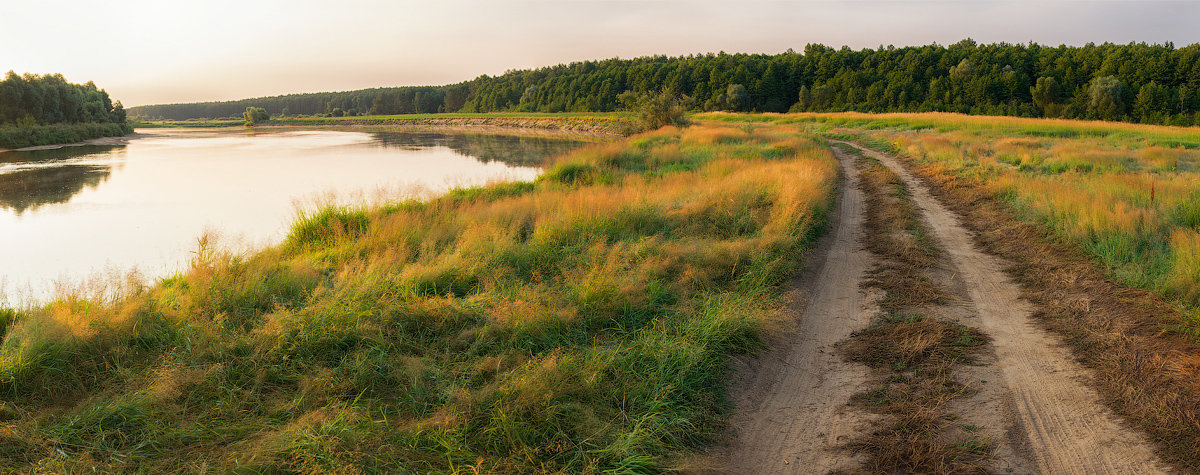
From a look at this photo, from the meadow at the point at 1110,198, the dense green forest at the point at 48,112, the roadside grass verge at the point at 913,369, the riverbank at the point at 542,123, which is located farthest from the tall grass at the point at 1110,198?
the dense green forest at the point at 48,112

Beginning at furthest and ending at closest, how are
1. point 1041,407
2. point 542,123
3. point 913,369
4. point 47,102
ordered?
point 542,123 → point 47,102 → point 913,369 → point 1041,407

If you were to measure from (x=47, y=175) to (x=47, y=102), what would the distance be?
30.1 m

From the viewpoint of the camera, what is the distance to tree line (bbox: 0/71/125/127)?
3797 centimetres

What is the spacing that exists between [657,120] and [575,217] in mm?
29847

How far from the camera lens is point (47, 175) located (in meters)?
20.9

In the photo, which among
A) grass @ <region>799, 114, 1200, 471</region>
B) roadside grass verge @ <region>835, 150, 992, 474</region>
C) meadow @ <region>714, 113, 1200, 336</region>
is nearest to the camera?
roadside grass verge @ <region>835, 150, 992, 474</region>

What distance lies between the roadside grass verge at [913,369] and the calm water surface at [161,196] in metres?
7.77

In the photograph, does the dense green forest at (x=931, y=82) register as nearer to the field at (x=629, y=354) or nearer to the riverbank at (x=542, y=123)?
the riverbank at (x=542, y=123)

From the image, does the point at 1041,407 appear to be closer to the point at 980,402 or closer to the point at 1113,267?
the point at 980,402

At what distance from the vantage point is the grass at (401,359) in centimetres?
349

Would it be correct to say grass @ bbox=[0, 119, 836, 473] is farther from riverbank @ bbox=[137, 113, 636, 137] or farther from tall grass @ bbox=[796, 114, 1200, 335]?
riverbank @ bbox=[137, 113, 636, 137]

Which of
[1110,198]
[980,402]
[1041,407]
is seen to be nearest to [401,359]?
[980,402]

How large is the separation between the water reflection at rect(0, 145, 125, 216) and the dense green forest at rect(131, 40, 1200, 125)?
53.3 meters

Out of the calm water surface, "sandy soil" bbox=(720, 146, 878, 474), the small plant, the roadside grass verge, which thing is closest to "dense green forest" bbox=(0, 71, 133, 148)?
the calm water surface
